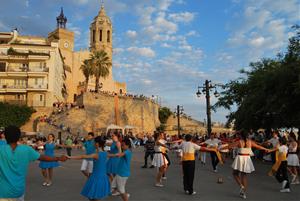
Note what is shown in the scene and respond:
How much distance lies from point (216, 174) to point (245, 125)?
9034mm

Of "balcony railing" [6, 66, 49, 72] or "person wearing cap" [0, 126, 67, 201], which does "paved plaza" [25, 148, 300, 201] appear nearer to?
"person wearing cap" [0, 126, 67, 201]

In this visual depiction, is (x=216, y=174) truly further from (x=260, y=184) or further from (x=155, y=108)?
(x=155, y=108)

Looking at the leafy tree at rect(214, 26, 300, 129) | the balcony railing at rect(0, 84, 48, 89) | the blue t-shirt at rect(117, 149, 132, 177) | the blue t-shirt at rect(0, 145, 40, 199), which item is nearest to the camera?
the blue t-shirt at rect(0, 145, 40, 199)

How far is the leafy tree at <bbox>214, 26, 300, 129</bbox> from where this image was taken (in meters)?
16.1

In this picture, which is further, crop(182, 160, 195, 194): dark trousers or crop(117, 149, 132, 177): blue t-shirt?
crop(182, 160, 195, 194): dark trousers

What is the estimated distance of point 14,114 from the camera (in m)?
50.8

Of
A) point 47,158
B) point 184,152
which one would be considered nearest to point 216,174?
point 184,152

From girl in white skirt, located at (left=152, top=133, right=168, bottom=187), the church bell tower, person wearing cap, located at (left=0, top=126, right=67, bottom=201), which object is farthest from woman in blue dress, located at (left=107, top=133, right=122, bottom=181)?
the church bell tower

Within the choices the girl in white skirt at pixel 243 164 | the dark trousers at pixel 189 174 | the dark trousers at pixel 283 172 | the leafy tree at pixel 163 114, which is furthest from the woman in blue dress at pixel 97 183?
the leafy tree at pixel 163 114

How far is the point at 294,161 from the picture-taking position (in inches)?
500

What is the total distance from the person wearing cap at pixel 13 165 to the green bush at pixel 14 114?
48.3m

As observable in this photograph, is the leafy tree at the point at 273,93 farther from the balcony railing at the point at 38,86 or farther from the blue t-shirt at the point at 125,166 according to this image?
the balcony railing at the point at 38,86

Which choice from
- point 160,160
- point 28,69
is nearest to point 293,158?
point 160,160

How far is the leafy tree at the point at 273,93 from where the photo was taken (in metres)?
16.1
